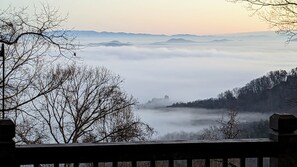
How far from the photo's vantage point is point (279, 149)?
2732 mm

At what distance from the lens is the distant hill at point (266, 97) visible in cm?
993

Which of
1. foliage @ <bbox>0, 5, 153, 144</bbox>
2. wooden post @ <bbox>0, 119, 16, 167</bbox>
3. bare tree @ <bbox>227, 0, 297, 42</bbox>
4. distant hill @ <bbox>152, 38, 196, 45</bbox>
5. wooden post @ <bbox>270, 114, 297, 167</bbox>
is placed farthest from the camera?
distant hill @ <bbox>152, 38, 196, 45</bbox>

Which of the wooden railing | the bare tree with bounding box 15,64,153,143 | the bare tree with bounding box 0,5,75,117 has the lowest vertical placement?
the bare tree with bounding box 15,64,153,143

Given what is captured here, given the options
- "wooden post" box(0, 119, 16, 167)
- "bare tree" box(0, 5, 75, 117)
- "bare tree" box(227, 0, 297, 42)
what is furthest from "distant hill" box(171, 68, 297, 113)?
"wooden post" box(0, 119, 16, 167)

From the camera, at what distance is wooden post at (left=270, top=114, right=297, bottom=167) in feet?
8.93

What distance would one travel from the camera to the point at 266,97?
12789 mm

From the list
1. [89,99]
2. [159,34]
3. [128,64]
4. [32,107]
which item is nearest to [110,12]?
[159,34]

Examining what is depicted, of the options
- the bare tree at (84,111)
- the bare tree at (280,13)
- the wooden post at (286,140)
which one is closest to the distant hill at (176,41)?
the bare tree at (84,111)

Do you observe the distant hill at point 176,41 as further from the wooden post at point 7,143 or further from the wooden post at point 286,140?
the wooden post at point 7,143

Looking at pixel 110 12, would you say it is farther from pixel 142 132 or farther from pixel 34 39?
pixel 34 39

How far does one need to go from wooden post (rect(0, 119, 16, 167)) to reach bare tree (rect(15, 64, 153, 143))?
45.4ft

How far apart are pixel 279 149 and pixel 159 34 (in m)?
23.8

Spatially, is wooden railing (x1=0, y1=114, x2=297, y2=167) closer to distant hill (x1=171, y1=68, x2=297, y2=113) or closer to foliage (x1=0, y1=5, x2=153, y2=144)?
distant hill (x1=171, y1=68, x2=297, y2=113)

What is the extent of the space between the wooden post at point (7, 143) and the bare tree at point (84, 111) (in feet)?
45.4
